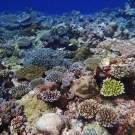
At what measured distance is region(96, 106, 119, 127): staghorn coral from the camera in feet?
16.0

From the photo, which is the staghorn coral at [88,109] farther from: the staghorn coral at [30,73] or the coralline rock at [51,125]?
the staghorn coral at [30,73]

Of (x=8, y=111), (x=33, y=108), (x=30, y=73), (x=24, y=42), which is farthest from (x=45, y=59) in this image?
(x=8, y=111)

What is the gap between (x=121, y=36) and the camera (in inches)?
699

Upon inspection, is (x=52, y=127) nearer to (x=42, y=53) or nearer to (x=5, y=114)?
(x=5, y=114)

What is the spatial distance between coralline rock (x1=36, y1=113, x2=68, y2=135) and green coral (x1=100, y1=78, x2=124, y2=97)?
160cm

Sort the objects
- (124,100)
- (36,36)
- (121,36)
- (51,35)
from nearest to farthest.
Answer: (124,100) < (51,35) < (36,36) < (121,36)

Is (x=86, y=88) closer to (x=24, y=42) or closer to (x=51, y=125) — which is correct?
(x=51, y=125)

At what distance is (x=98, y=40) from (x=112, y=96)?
331 inches

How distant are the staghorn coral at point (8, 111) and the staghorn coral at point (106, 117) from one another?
255 cm

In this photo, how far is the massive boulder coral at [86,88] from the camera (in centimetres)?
607

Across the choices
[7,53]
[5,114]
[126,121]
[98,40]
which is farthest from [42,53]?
[126,121]

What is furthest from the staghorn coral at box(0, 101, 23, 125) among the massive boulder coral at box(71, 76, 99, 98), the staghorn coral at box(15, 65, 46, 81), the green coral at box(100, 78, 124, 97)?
the staghorn coral at box(15, 65, 46, 81)

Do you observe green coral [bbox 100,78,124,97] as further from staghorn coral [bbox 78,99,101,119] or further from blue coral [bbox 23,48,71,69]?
blue coral [bbox 23,48,71,69]

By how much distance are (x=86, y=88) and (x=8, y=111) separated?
2.60 meters
